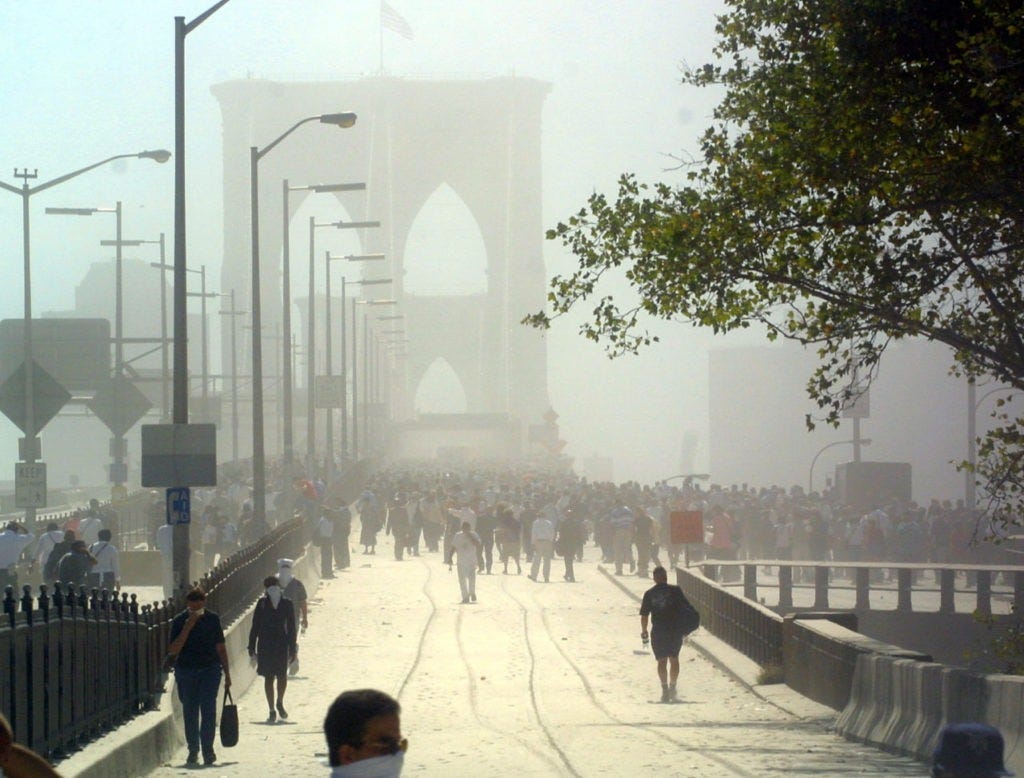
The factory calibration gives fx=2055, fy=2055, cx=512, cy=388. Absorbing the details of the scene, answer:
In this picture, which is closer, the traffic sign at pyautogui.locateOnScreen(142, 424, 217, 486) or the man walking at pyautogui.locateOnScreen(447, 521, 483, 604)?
the traffic sign at pyautogui.locateOnScreen(142, 424, 217, 486)

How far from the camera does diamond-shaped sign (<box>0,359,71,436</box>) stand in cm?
2722

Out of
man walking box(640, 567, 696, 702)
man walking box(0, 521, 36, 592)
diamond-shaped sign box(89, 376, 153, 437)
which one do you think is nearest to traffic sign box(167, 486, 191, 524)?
man walking box(640, 567, 696, 702)

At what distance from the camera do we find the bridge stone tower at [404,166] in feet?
507

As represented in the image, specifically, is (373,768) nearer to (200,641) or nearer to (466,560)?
(200,641)

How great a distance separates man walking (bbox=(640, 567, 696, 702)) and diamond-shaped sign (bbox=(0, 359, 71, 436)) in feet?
33.1

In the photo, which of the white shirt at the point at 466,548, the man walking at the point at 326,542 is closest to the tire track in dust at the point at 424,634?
the white shirt at the point at 466,548

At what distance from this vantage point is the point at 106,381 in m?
41.6

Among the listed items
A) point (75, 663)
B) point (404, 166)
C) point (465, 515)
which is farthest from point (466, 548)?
point (404, 166)

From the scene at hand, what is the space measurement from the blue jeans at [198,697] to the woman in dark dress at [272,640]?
2971 mm

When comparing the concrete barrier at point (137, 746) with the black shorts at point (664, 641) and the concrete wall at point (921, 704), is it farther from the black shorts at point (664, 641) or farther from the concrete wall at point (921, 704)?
the concrete wall at point (921, 704)

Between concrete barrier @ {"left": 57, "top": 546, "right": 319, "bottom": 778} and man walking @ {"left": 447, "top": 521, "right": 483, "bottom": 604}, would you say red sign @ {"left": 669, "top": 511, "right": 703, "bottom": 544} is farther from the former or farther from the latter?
concrete barrier @ {"left": 57, "top": 546, "right": 319, "bottom": 778}

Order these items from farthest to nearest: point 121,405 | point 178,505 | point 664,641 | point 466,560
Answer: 1. point 121,405
2. point 466,560
3. point 178,505
4. point 664,641

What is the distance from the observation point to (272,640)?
17.3 metres

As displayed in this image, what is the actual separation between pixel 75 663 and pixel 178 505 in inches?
371
